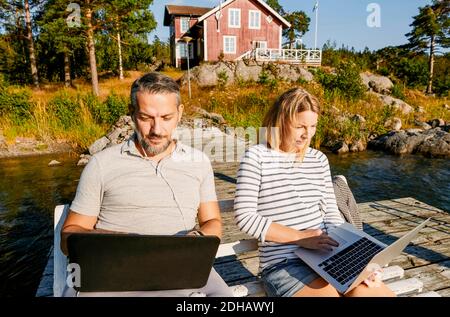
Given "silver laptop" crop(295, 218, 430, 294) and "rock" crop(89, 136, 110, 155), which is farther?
"rock" crop(89, 136, 110, 155)

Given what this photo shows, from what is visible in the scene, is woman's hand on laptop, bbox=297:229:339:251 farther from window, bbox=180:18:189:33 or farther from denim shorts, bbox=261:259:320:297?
window, bbox=180:18:189:33

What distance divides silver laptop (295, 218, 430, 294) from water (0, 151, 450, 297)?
3.89 metres

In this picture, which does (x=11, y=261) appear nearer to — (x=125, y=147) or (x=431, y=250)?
(x=125, y=147)

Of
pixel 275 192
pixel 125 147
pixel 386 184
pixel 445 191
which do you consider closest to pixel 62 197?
pixel 125 147

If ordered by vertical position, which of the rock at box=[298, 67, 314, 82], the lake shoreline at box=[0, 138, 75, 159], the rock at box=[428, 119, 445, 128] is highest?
the rock at box=[298, 67, 314, 82]

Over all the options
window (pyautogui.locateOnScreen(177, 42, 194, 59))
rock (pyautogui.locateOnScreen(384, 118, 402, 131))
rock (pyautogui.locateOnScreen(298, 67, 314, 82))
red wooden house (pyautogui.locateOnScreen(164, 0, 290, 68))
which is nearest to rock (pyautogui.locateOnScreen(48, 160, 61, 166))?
rock (pyautogui.locateOnScreen(384, 118, 402, 131))

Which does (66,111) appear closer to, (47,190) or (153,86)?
(47,190)

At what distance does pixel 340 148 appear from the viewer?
448 inches

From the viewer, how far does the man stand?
1.81 metres

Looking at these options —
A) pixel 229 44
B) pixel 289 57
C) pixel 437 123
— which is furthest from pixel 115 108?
pixel 229 44

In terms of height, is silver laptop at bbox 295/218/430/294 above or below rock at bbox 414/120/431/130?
above

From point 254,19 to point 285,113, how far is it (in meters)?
27.4
